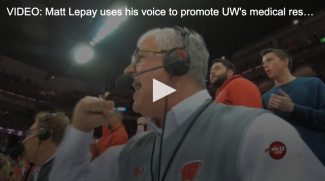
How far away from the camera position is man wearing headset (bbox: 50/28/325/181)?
1.68 feet

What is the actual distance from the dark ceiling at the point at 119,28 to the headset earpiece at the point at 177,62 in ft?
15.5

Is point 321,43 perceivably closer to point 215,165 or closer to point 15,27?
point 215,165

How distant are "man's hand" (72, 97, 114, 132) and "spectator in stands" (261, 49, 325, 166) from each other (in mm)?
1080

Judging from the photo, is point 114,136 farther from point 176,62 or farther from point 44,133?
point 176,62

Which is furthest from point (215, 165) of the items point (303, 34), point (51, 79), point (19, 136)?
point (51, 79)

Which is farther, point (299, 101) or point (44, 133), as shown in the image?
point (44, 133)

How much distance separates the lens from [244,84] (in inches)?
61.7

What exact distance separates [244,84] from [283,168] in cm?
115

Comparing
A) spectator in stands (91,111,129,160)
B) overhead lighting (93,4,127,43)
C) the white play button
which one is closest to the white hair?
the white play button

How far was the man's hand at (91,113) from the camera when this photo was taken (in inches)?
31.6

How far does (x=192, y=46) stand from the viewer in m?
0.96

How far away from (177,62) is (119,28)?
25.9 ft

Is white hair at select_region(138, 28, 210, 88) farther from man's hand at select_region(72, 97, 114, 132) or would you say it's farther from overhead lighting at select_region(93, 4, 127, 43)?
overhead lighting at select_region(93, 4, 127, 43)

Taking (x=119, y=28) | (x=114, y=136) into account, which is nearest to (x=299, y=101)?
(x=114, y=136)
